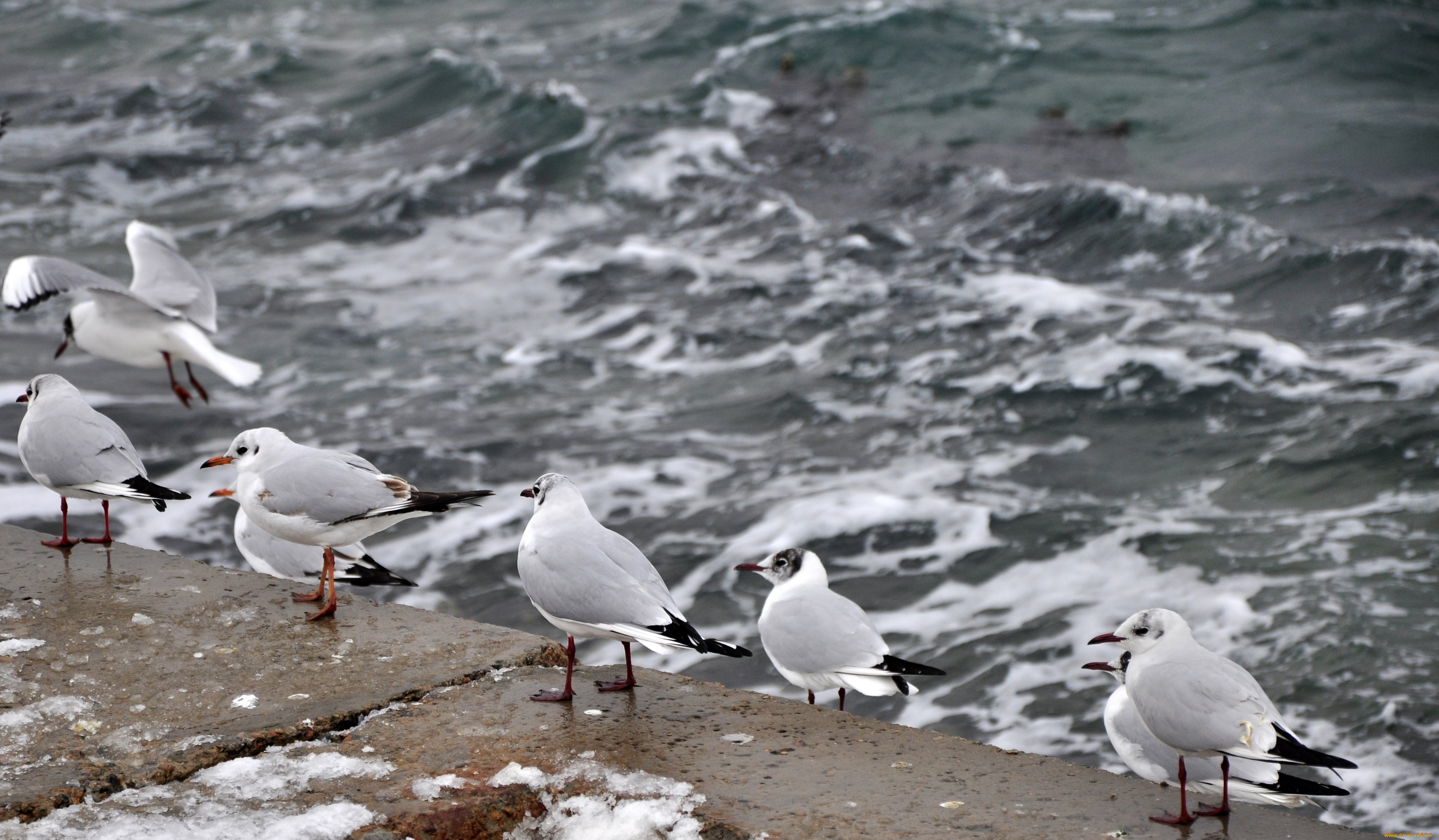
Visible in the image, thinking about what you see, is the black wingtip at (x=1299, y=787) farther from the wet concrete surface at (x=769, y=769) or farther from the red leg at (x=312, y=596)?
the red leg at (x=312, y=596)

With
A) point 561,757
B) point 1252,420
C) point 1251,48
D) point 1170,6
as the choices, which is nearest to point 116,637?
point 561,757

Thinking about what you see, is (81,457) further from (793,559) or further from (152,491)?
(793,559)

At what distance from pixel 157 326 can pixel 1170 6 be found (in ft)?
47.1

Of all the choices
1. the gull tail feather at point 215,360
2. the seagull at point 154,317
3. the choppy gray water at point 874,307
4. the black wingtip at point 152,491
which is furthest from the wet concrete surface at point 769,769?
the seagull at point 154,317

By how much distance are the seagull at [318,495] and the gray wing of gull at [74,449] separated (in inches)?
16.4

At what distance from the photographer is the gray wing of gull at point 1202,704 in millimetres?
2881

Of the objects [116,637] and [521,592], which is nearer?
[116,637]

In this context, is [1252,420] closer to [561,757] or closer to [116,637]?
[561,757]

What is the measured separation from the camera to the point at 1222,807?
2990 mm

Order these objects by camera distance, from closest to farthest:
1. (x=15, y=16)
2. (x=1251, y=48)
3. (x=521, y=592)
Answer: (x=521, y=592) → (x=1251, y=48) → (x=15, y=16)

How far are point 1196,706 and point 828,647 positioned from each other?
1107 millimetres

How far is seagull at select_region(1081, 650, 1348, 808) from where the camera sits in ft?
9.60

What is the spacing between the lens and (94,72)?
58.2 feet

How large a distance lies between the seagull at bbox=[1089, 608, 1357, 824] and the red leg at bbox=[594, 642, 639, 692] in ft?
4.02
